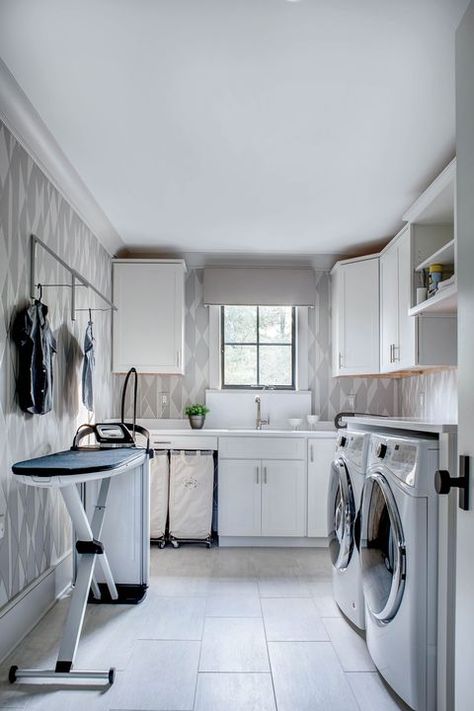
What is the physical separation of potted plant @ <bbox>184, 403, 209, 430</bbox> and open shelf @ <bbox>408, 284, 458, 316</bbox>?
78.3 inches

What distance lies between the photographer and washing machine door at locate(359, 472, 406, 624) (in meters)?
1.96

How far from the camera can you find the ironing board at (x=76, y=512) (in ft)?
6.84

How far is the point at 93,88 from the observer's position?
7.28ft

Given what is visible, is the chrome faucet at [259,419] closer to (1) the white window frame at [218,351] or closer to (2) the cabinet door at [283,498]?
(1) the white window frame at [218,351]

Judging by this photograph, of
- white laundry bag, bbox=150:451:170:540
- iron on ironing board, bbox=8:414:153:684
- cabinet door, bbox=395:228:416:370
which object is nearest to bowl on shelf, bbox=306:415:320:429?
cabinet door, bbox=395:228:416:370

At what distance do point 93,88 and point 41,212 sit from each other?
2.71 ft

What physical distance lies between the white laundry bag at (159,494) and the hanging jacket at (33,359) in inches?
63.7

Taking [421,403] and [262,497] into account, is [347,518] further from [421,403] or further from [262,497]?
[421,403]

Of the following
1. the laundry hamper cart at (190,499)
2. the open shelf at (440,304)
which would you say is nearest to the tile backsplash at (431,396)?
the open shelf at (440,304)

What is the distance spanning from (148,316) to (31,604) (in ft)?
7.93

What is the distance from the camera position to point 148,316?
14.6 ft

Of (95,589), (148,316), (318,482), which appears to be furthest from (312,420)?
(95,589)

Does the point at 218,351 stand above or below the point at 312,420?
above

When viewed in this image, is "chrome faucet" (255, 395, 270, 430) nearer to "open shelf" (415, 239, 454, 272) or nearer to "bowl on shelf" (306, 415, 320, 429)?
"bowl on shelf" (306, 415, 320, 429)
